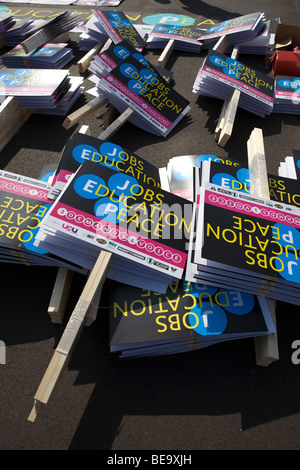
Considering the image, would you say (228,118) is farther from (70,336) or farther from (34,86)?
(70,336)

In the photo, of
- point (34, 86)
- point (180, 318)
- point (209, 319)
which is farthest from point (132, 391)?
point (34, 86)

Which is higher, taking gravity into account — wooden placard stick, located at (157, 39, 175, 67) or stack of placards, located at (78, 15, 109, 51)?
stack of placards, located at (78, 15, 109, 51)

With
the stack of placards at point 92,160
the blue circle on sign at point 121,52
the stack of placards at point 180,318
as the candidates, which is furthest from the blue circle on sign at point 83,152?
the blue circle on sign at point 121,52

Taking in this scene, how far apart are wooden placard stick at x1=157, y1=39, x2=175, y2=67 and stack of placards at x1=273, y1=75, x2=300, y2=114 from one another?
1764 mm

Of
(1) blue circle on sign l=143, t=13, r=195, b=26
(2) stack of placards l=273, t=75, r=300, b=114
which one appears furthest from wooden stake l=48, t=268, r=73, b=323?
(1) blue circle on sign l=143, t=13, r=195, b=26

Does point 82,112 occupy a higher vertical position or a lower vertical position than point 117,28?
lower

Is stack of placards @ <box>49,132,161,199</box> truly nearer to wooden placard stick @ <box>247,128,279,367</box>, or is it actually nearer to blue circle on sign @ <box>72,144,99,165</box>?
blue circle on sign @ <box>72,144,99,165</box>

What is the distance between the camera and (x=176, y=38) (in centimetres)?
521

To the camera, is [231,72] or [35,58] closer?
[231,72]

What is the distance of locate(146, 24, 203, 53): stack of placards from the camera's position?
521 cm

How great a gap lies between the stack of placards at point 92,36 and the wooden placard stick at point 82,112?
201 centimetres

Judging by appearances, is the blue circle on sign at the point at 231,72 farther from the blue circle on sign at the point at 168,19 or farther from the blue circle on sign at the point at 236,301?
the blue circle on sign at the point at 168,19

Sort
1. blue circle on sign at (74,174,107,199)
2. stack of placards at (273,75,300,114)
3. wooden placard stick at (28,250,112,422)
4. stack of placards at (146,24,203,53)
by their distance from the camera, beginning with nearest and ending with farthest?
wooden placard stick at (28,250,112,422), blue circle on sign at (74,174,107,199), stack of placards at (273,75,300,114), stack of placards at (146,24,203,53)

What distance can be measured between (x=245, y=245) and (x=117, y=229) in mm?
827
